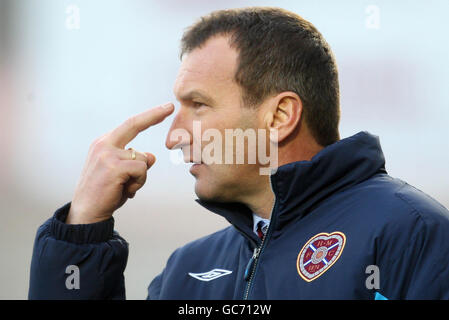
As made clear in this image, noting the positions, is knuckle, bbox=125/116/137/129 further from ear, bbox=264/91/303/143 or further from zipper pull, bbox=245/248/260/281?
zipper pull, bbox=245/248/260/281

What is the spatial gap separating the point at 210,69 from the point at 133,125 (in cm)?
24

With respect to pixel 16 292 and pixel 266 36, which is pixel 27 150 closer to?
pixel 16 292

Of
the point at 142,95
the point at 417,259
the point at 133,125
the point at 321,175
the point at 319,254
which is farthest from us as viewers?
the point at 142,95

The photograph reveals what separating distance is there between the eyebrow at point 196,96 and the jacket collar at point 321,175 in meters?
0.31

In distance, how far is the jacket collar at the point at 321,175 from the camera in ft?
4.62

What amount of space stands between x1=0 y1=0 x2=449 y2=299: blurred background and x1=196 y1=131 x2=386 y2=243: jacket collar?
238cm

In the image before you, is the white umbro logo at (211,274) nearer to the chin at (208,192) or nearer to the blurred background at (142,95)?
the chin at (208,192)

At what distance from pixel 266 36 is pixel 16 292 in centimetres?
331

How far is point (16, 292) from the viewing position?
4320mm

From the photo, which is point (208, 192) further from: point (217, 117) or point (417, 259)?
point (417, 259)

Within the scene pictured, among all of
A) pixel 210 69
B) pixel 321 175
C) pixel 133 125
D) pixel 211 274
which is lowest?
pixel 211 274

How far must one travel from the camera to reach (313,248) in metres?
1.34

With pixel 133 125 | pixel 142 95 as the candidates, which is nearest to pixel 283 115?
pixel 133 125

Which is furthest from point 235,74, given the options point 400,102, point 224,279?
point 400,102
